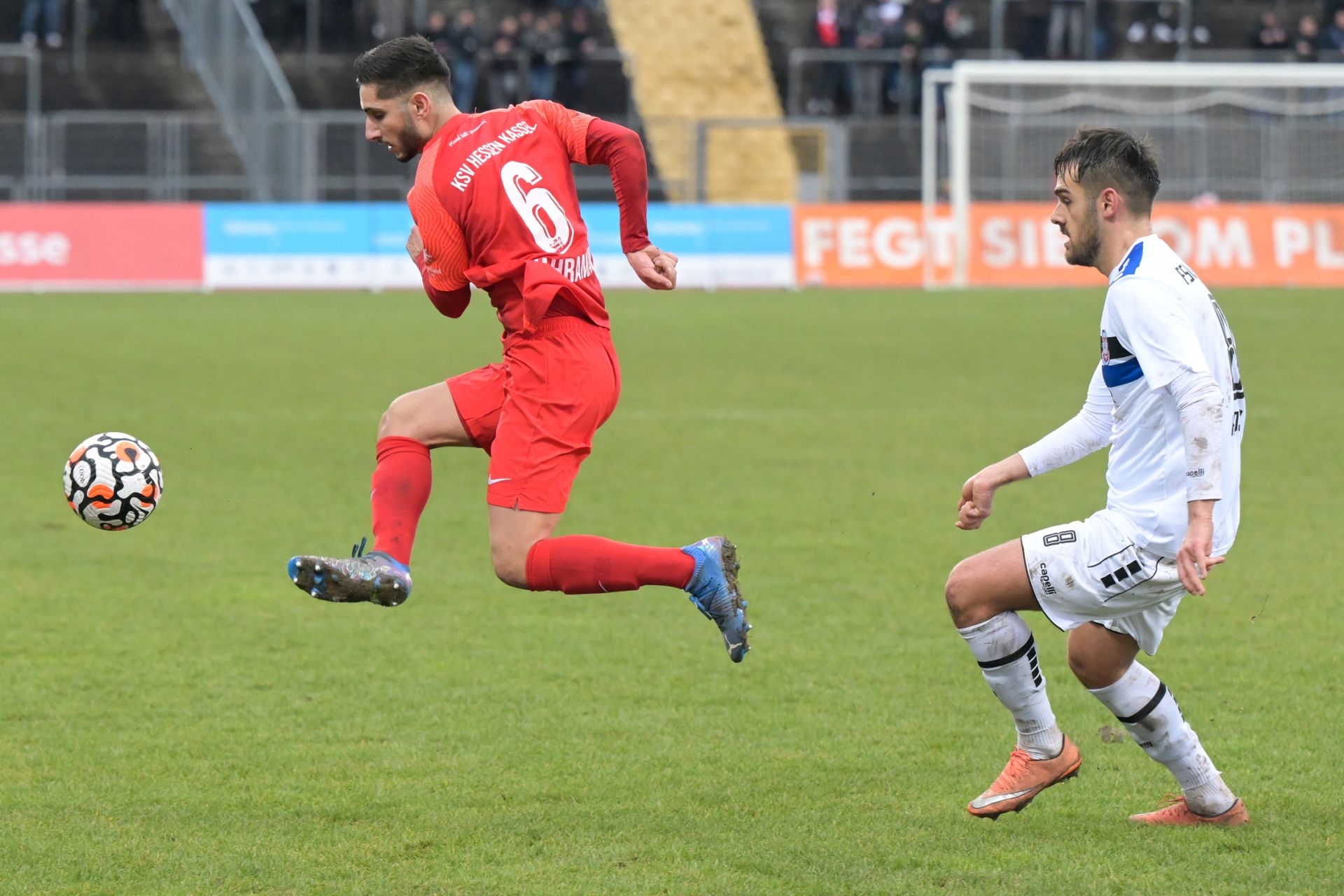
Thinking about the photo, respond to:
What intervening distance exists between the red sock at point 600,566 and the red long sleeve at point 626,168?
911mm

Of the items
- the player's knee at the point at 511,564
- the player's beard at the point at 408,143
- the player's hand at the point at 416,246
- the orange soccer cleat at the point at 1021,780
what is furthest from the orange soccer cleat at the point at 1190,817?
the player's beard at the point at 408,143

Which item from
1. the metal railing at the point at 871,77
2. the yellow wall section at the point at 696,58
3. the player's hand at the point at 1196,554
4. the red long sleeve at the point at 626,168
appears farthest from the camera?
the yellow wall section at the point at 696,58

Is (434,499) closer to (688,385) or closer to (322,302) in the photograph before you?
(688,385)

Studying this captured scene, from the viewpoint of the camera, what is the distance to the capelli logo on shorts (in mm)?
4723

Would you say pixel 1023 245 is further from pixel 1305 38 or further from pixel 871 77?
pixel 1305 38

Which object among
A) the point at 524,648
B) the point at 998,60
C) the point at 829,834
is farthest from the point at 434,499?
the point at 998,60

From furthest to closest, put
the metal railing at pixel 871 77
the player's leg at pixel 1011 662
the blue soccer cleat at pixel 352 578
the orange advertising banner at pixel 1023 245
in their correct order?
1. the metal railing at pixel 871 77
2. the orange advertising banner at pixel 1023 245
3. the blue soccer cleat at pixel 352 578
4. the player's leg at pixel 1011 662

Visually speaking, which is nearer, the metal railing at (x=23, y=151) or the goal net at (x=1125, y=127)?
the goal net at (x=1125, y=127)

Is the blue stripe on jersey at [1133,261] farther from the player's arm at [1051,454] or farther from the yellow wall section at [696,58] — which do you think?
the yellow wall section at [696,58]

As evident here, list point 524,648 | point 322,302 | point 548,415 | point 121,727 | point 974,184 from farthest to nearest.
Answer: point 974,184 < point 322,302 < point 524,648 < point 121,727 < point 548,415

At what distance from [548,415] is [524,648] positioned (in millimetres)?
2064

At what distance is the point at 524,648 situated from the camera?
23.9 feet

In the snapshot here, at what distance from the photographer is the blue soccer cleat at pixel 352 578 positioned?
4.93m

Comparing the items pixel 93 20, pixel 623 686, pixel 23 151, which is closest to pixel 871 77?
pixel 93 20
